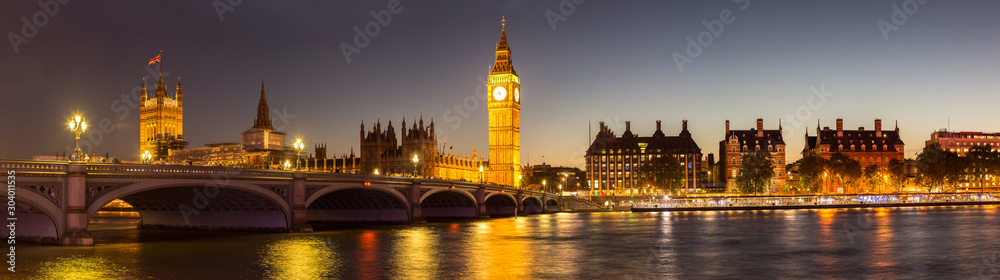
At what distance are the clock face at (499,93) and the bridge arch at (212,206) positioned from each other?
396 feet

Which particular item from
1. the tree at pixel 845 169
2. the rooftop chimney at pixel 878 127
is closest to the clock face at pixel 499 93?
the tree at pixel 845 169

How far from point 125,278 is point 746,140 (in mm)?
178770

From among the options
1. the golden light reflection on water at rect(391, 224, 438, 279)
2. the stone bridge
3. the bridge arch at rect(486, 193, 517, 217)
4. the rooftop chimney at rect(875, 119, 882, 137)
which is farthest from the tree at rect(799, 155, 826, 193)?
the golden light reflection on water at rect(391, 224, 438, 279)

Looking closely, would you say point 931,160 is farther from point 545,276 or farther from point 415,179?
point 545,276

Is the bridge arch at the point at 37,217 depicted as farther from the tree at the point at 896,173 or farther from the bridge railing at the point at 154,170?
the tree at the point at 896,173

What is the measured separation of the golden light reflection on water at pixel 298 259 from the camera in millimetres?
39562

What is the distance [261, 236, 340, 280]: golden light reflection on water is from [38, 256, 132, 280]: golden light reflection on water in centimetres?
701

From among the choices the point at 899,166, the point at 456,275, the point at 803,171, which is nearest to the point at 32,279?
the point at 456,275

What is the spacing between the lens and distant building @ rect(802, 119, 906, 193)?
19362 cm

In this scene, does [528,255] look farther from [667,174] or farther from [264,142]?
[264,142]

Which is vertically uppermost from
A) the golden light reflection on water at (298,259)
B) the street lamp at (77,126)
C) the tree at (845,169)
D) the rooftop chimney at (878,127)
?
the rooftop chimney at (878,127)

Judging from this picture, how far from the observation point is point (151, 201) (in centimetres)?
6994

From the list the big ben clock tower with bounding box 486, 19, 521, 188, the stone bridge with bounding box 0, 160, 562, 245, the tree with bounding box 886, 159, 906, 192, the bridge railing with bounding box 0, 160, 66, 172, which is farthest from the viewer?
the big ben clock tower with bounding box 486, 19, 521, 188

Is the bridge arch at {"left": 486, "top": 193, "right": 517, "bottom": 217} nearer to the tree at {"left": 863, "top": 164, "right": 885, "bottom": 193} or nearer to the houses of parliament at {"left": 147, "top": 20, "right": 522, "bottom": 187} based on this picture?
the houses of parliament at {"left": 147, "top": 20, "right": 522, "bottom": 187}
